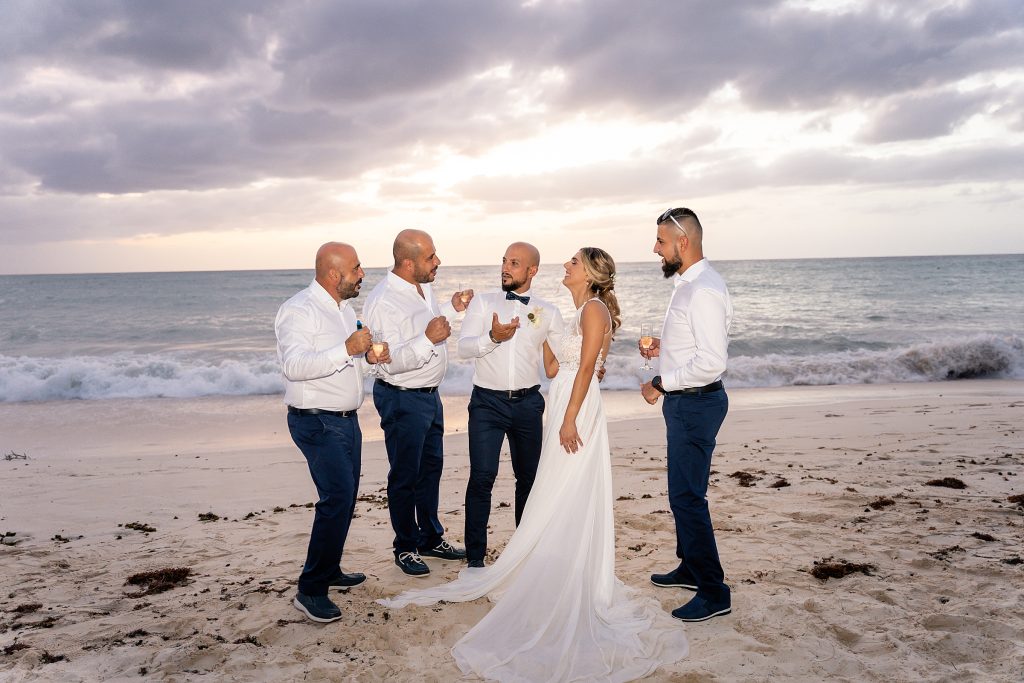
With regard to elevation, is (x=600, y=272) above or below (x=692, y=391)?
above

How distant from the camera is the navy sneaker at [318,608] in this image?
4.65 m

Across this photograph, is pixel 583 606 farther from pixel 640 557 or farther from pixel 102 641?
pixel 102 641

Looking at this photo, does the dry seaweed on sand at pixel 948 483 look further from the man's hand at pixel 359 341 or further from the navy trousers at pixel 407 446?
the man's hand at pixel 359 341

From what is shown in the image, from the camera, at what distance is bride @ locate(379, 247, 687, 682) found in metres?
4.15

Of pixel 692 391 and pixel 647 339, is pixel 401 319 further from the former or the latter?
pixel 692 391

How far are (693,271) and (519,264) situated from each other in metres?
1.27

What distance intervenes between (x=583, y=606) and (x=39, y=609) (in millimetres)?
3867

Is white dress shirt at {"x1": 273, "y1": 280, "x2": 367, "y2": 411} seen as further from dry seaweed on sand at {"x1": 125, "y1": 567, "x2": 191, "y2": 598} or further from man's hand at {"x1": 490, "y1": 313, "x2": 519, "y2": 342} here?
dry seaweed on sand at {"x1": 125, "y1": 567, "x2": 191, "y2": 598}

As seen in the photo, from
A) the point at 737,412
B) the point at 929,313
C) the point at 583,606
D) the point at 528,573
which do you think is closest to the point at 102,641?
the point at 528,573

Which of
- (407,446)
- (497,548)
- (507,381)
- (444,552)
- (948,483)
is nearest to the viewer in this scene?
(507,381)

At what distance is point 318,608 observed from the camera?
15.4 ft

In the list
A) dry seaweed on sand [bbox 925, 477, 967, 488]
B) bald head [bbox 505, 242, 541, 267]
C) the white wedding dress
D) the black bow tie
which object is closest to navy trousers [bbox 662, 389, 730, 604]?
the white wedding dress

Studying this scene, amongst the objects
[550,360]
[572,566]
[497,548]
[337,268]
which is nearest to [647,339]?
[550,360]

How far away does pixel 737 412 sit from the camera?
44.3 feet
